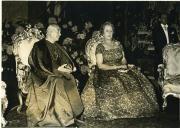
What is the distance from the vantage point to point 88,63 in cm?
252

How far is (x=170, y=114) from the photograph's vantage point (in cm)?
250

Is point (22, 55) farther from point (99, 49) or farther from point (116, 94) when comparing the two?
point (116, 94)

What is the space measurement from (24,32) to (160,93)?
1069 mm

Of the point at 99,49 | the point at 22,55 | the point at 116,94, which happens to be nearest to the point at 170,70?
the point at 116,94

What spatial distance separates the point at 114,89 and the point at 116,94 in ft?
0.13

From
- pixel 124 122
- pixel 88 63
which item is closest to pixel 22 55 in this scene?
pixel 88 63

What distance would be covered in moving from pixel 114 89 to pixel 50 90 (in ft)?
1.50

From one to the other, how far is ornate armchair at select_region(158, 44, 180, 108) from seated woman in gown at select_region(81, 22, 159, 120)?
98 mm

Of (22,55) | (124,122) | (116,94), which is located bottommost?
(124,122)

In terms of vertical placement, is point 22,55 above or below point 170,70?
above

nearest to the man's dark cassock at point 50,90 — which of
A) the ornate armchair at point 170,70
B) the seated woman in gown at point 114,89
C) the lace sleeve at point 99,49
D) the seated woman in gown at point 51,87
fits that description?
the seated woman in gown at point 51,87

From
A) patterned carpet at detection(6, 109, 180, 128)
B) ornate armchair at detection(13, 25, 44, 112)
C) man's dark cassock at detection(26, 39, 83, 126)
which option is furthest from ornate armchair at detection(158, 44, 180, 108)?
ornate armchair at detection(13, 25, 44, 112)

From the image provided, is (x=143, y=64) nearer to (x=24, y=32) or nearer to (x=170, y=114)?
(x=170, y=114)

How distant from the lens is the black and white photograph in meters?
2.49
